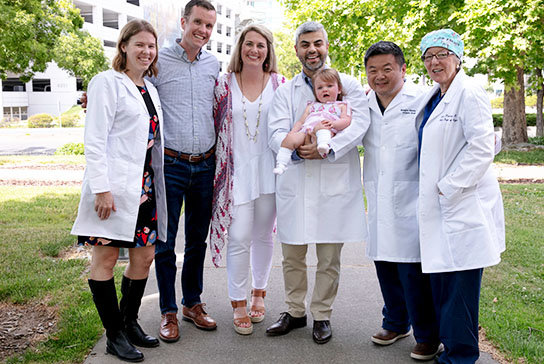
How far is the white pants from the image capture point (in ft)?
13.8

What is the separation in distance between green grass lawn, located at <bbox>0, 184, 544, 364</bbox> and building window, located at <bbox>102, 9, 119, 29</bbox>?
44.2 meters

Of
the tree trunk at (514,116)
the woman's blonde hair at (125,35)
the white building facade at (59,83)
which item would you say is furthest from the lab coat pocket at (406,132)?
the white building facade at (59,83)

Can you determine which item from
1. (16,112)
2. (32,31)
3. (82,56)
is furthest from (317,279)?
(16,112)

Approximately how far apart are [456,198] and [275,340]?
1.71m

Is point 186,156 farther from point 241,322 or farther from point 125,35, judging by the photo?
point 241,322

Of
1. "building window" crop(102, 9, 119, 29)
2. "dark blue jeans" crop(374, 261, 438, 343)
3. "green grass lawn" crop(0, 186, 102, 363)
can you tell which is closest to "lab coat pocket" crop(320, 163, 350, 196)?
"dark blue jeans" crop(374, 261, 438, 343)

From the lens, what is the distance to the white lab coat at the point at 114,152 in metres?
3.44

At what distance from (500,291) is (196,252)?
2.84 metres

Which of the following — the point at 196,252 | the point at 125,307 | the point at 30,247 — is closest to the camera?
the point at 125,307

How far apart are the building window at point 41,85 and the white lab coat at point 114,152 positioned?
4809cm

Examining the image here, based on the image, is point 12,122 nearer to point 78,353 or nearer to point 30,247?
point 30,247

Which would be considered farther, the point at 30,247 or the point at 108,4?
the point at 108,4

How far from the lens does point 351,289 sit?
5.07 meters

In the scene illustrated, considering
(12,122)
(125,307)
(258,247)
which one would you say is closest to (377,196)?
(258,247)
